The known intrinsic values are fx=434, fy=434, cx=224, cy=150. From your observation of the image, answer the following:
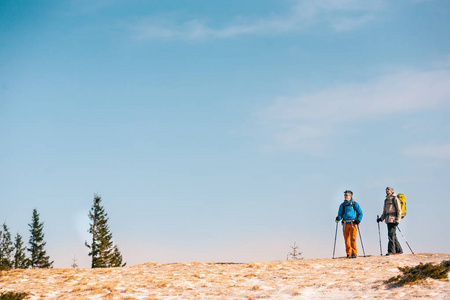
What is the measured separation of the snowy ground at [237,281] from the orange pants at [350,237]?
839 millimetres

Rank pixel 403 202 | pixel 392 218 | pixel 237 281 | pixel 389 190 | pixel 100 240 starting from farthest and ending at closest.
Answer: pixel 100 240, pixel 403 202, pixel 389 190, pixel 392 218, pixel 237 281

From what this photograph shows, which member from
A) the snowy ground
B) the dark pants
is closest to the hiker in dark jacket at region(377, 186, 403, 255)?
the dark pants

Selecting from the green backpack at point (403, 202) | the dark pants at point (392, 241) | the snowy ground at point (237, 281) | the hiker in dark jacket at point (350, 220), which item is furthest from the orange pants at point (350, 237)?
the green backpack at point (403, 202)

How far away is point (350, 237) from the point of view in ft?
62.9

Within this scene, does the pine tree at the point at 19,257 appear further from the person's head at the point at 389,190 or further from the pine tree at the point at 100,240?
the person's head at the point at 389,190

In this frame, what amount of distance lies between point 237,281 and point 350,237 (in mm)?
6407

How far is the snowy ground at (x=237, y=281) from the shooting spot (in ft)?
42.2

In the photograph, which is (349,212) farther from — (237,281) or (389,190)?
(237,281)

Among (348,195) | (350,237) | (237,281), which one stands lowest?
(237,281)

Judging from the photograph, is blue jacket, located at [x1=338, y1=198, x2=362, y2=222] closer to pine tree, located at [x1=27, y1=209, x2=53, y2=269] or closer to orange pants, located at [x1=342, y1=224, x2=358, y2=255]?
orange pants, located at [x1=342, y1=224, x2=358, y2=255]

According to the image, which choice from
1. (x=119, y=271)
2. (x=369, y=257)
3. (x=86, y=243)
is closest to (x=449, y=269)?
(x=369, y=257)

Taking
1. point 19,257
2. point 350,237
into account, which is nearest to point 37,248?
point 19,257

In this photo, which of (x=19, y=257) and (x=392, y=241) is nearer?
(x=392, y=241)

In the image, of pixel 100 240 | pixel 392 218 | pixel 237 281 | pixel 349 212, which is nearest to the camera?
pixel 237 281
